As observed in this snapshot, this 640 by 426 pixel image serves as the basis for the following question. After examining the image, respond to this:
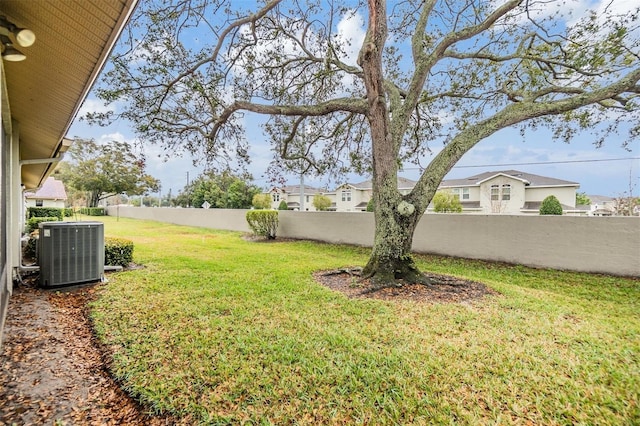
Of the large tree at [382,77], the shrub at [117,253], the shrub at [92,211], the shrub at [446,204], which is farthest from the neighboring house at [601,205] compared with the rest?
the shrub at [92,211]

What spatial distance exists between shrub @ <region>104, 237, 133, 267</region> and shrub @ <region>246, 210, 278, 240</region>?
6713 mm

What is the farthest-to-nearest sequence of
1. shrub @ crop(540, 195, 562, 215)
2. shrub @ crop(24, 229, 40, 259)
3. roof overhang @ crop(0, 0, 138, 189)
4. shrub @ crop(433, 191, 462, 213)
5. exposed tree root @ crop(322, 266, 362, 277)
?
shrub @ crop(433, 191, 462, 213) < shrub @ crop(540, 195, 562, 215) < shrub @ crop(24, 229, 40, 259) < exposed tree root @ crop(322, 266, 362, 277) < roof overhang @ crop(0, 0, 138, 189)

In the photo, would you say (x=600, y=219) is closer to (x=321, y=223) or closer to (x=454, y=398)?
(x=454, y=398)

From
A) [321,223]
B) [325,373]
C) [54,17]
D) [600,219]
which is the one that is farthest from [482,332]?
[321,223]

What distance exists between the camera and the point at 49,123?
15.2 feet

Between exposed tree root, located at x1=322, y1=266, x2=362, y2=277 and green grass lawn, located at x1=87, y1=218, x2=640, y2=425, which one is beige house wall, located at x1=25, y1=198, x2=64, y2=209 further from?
exposed tree root, located at x1=322, y1=266, x2=362, y2=277

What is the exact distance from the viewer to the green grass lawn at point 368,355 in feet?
7.24

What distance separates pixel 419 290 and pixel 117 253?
6.49m

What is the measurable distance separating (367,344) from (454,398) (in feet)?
3.25

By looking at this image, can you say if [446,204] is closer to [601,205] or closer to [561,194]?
[561,194]

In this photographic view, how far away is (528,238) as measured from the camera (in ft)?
25.5

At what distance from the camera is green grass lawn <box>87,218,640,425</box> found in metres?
2.21

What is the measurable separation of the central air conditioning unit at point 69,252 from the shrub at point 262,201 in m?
25.8

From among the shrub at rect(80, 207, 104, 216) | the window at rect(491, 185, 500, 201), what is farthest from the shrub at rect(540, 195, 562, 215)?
the shrub at rect(80, 207, 104, 216)
